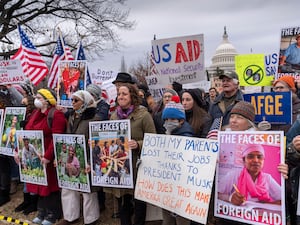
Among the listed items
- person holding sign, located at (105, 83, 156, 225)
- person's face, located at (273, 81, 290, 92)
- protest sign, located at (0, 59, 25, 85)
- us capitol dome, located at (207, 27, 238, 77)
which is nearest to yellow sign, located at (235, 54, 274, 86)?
person's face, located at (273, 81, 290, 92)

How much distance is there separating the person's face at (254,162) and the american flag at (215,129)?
1.63 ft

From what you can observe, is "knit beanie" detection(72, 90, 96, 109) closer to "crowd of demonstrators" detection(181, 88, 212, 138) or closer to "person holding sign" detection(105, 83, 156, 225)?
"person holding sign" detection(105, 83, 156, 225)

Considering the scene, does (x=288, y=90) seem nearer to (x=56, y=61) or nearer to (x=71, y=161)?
(x=71, y=161)

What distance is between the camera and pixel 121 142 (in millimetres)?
4027

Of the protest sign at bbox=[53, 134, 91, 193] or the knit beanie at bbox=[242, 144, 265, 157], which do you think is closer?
the knit beanie at bbox=[242, 144, 265, 157]

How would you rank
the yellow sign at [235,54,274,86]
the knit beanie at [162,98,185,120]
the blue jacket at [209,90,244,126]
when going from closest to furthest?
Result: the knit beanie at [162,98,185,120]
the blue jacket at [209,90,244,126]
the yellow sign at [235,54,274,86]

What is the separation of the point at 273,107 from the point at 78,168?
8.39ft

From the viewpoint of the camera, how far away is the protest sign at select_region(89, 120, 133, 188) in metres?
4.00

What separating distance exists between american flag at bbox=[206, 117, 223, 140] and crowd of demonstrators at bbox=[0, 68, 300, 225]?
8 centimetres

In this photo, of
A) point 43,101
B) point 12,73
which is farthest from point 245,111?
point 12,73

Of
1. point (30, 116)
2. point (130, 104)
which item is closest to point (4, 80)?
point (30, 116)

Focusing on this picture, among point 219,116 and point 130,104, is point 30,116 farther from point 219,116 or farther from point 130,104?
point 219,116

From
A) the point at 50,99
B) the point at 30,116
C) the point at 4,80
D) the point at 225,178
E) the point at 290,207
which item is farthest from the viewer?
the point at 4,80

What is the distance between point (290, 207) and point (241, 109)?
129 centimetres
